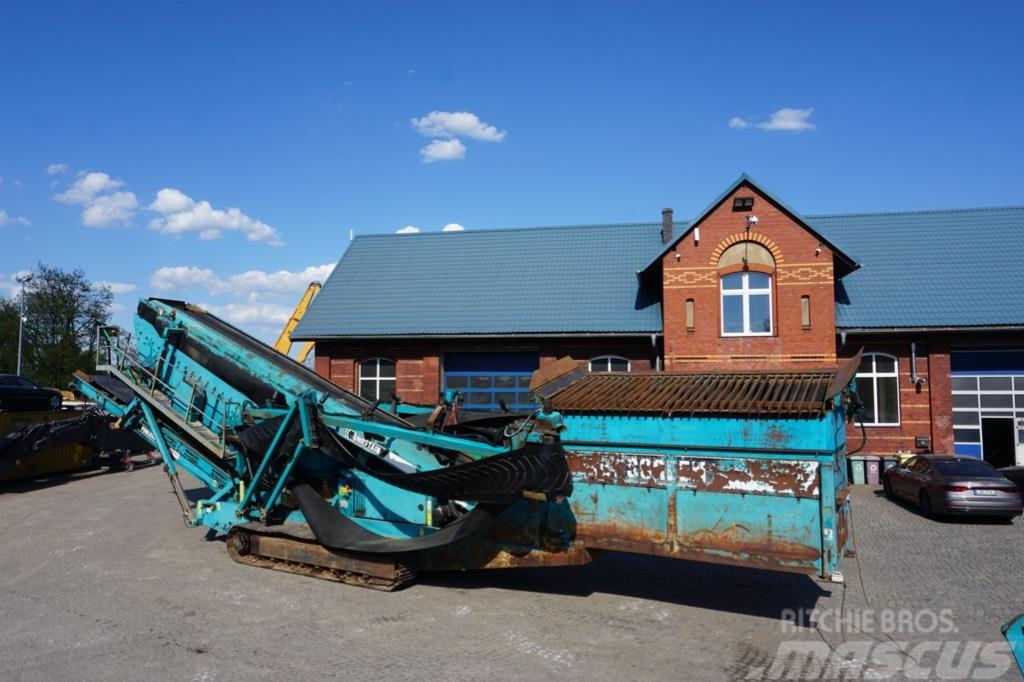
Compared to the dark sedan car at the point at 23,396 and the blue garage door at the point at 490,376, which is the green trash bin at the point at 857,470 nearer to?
the blue garage door at the point at 490,376

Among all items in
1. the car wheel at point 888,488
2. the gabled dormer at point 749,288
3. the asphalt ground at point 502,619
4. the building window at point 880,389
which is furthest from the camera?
the building window at point 880,389

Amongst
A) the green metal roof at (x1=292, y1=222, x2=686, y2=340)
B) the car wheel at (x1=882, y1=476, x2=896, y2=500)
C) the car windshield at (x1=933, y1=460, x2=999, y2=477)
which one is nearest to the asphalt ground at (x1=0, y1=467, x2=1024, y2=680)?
the car windshield at (x1=933, y1=460, x2=999, y2=477)

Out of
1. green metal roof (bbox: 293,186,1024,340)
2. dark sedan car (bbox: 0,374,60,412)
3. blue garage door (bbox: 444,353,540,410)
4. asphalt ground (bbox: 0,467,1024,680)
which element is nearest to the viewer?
asphalt ground (bbox: 0,467,1024,680)

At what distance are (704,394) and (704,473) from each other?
3.21 ft

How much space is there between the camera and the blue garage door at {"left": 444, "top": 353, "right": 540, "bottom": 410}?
21.8 meters

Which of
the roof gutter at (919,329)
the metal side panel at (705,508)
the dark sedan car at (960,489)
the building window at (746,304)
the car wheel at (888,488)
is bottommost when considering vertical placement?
the car wheel at (888,488)

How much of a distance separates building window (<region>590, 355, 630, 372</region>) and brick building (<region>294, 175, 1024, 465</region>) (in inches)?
1.7

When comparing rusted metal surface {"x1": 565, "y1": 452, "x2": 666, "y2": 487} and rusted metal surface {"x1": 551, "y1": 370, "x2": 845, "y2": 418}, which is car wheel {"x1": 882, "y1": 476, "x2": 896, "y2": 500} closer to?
rusted metal surface {"x1": 551, "y1": 370, "x2": 845, "y2": 418}

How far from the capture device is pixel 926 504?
1416cm

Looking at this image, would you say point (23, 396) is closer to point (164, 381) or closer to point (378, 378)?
point (378, 378)

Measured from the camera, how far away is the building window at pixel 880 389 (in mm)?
19578

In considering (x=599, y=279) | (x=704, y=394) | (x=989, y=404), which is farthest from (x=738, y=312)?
(x=704, y=394)

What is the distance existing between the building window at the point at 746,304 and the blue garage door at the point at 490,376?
586 cm

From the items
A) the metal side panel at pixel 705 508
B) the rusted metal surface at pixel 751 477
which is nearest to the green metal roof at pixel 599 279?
the metal side panel at pixel 705 508
